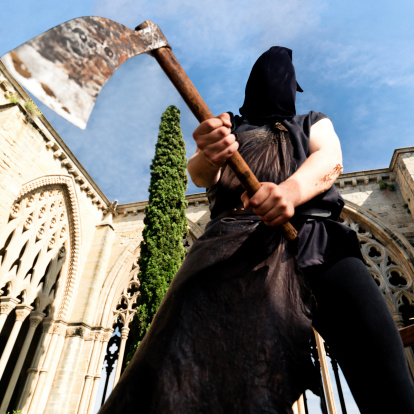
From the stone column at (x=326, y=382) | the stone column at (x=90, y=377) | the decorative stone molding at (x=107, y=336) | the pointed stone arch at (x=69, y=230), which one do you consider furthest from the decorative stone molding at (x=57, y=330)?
the stone column at (x=326, y=382)

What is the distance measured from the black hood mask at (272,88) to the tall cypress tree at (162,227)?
248 inches

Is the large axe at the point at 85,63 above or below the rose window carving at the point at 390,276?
below

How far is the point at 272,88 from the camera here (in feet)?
4.03

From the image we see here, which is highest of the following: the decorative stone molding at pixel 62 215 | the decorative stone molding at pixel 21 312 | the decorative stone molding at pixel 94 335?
the decorative stone molding at pixel 62 215

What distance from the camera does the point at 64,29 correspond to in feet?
2.52

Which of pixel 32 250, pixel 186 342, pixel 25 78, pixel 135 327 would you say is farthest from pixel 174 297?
pixel 32 250

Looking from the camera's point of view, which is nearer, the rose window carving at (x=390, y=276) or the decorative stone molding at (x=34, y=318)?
the rose window carving at (x=390, y=276)

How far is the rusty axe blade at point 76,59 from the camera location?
70 centimetres

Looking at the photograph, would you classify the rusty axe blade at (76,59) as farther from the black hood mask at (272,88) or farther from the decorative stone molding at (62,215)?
the decorative stone molding at (62,215)

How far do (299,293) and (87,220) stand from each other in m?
10.6

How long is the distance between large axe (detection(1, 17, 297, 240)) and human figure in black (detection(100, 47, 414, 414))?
92mm

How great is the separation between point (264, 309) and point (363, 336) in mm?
312

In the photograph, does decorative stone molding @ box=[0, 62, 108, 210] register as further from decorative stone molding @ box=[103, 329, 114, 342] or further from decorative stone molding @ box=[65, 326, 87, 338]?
decorative stone molding @ box=[103, 329, 114, 342]

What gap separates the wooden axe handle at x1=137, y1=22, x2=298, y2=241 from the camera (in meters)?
0.84
